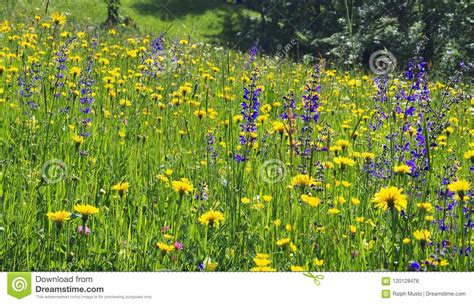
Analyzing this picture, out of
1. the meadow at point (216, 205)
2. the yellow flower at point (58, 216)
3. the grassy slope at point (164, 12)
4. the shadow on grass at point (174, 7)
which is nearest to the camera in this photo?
the yellow flower at point (58, 216)

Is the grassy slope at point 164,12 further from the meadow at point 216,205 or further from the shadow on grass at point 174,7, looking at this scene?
the meadow at point 216,205

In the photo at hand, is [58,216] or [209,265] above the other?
[58,216]

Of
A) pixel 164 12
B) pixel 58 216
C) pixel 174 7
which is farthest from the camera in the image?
pixel 174 7

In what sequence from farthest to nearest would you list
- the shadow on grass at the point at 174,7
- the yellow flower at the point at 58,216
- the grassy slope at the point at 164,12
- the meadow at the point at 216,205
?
1. the shadow on grass at the point at 174,7
2. the grassy slope at the point at 164,12
3. the meadow at the point at 216,205
4. the yellow flower at the point at 58,216

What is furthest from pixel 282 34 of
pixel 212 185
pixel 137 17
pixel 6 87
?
pixel 212 185

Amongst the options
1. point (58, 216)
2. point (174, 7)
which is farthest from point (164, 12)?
point (58, 216)

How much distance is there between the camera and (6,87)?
13.2ft

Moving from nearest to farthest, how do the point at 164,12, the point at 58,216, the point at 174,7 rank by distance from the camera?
1. the point at 58,216
2. the point at 164,12
3. the point at 174,7

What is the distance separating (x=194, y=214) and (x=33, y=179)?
26.7 inches

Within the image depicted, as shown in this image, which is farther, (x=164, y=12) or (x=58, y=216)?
(x=164, y=12)

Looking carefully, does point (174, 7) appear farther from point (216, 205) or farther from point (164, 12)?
point (216, 205)

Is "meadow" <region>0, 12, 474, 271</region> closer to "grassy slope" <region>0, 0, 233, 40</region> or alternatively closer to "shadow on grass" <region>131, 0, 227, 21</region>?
"grassy slope" <region>0, 0, 233, 40</region>

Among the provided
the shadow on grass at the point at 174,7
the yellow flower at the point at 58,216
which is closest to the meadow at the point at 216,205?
the yellow flower at the point at 58,216
